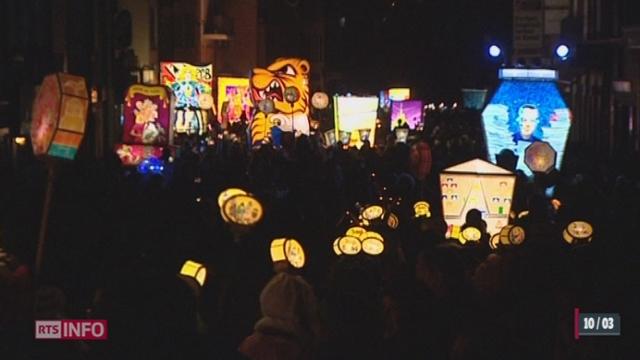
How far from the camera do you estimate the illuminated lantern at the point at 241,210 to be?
37.4ft

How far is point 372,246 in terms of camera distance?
38.7ft

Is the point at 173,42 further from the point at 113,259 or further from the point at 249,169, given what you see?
the point at 113,259

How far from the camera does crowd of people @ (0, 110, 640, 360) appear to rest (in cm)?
794

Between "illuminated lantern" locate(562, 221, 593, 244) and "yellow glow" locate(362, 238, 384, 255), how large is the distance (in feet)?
5.61

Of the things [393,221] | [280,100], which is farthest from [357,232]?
[280,100]

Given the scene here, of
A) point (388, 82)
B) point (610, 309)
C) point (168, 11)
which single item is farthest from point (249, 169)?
point (388, 82)

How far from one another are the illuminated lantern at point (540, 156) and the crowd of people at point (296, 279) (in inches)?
45.8

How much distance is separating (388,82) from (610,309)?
77278 millimetres

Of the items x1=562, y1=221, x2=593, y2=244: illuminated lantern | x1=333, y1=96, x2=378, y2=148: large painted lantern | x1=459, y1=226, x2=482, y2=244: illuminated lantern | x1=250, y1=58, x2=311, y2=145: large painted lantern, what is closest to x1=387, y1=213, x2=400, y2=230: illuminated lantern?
x1=459, y1=226, x2=482, y2=244: illuminated lantern

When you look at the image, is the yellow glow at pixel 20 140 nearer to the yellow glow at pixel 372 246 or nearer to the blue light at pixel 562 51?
the blue light at pixel 562 51

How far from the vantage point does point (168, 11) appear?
47656 millimetres

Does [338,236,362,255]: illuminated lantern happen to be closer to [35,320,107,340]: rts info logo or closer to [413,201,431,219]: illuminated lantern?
[413,201,431,219]: illuminated lantern

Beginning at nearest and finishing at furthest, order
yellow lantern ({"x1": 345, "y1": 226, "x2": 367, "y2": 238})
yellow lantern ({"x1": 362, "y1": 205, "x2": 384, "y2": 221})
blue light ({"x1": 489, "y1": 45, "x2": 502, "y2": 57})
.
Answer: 1. yellow lantern ({"x1": 345, "y1": 226, "x2": 367, "y2": 238})
2. yellow lantern ({"x1": 362, "y1": 205, "x2": 384, "y2": 221})
3. blue light ({"x1": 489, "y1": 45, "x2": 502, "y2": 57})

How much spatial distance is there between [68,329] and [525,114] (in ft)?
44.6
